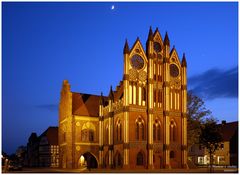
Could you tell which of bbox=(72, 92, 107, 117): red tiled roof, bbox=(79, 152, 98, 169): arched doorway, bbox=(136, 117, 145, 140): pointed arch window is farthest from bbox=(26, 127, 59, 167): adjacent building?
bbox=(136, 117, 145, 140): pointed arch window

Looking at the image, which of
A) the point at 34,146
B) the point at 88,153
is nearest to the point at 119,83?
the point at 88,153

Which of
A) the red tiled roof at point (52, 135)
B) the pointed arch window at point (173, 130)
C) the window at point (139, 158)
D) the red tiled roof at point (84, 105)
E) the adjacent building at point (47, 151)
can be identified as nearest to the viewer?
the window at point (139, 158)

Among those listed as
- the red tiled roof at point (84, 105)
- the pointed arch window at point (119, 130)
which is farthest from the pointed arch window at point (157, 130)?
the red tiled roof at point (84, 105)

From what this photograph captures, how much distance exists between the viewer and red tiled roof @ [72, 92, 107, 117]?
2810 inches

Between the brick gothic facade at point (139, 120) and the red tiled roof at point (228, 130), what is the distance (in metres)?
25.7

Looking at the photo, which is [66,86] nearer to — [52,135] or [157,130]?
[52,135]

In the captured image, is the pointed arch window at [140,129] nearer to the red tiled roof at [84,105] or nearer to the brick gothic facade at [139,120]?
the brick gothic facade at [139,120]

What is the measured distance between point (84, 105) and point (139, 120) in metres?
16.0

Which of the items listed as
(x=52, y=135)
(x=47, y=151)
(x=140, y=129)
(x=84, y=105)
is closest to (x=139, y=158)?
(x=140, y=129)

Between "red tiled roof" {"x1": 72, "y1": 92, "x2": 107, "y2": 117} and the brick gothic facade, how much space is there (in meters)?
0.26

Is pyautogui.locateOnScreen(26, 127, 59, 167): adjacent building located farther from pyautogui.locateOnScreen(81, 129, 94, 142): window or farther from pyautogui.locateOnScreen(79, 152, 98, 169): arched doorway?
pyautogui.locateOnScreen(81, 129, 94, 142): window

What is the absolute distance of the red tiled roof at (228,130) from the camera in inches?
3406

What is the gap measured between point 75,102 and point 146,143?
61.7 ft

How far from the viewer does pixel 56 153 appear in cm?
8325
